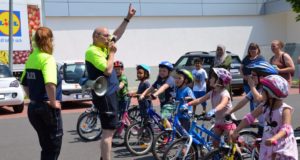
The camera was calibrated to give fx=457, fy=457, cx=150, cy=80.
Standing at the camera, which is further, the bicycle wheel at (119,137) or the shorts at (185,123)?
the bicycle wheel at (119,137)

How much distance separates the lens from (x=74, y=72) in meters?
15.0

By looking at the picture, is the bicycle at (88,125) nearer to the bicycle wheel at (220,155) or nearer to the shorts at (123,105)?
the shorts at (123,105)

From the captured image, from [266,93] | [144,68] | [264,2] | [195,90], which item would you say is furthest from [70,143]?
[264,2]

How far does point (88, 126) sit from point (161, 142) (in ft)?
8.50

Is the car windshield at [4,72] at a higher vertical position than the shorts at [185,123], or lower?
higher

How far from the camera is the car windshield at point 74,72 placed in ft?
48.5

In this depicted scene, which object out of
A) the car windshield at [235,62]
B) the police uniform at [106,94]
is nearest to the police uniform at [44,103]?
the police uniform at [106,94]

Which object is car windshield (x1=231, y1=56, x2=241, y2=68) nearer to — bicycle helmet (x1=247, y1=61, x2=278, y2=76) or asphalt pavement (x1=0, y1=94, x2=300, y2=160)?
asphalt pavement (x1=0, y1=94, x2=300, y2=160)

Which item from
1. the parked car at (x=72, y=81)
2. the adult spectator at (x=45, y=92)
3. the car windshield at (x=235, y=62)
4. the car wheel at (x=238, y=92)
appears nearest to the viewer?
the adult spectator at (x=45, y=92)

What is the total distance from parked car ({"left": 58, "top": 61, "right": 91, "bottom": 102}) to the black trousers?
8.85 metres

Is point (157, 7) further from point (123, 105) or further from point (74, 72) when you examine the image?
point (123, 105)

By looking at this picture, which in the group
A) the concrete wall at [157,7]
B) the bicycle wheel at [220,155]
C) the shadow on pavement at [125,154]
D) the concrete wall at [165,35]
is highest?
the concrete wall at [157,7]

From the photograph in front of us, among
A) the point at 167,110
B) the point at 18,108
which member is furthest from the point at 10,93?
the point at 167,110

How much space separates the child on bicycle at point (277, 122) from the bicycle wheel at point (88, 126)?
5.01 metres
